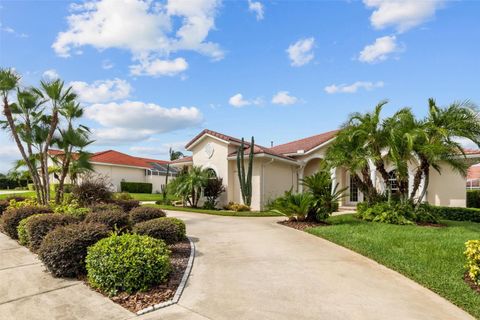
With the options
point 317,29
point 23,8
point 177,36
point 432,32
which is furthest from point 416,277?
point 23,8

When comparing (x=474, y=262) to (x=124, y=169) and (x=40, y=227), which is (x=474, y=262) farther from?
(x=124, y=169)

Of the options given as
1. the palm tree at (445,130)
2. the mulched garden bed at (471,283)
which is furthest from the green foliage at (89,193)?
the palm tree at (445,130)

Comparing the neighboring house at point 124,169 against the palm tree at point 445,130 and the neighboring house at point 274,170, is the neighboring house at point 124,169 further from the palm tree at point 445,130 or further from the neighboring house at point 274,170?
the palm tree at point 445,130

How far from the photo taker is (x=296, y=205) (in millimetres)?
12438

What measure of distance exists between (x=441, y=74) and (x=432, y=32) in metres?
1.42

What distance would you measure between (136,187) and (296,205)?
2820cm

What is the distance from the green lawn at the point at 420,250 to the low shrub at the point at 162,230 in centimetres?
461

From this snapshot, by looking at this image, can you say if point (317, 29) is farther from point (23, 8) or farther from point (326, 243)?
point (23, 8)

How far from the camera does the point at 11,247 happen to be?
8727 millimetres

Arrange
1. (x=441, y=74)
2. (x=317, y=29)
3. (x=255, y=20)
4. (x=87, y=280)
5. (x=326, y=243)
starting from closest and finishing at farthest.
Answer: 1. (x=87, y=280)
2. (x=326, y=243)
3. (x=441, y=74)
4. (x=317, y=29)
5. (x=255, y=20)

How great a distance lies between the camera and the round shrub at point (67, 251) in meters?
6.24

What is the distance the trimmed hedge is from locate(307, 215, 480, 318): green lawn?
28638 mm

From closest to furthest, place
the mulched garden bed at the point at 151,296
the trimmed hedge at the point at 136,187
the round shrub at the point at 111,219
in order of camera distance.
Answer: the mulched garden bed at the point at 151,296, the round shrub at the point at 111,219, the trimmed hedge at the point at 136,187

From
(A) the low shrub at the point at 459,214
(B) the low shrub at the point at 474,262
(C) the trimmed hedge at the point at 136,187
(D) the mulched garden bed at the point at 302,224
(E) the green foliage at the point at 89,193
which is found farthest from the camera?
(C) the trimmed hedge at the point at 136,187
